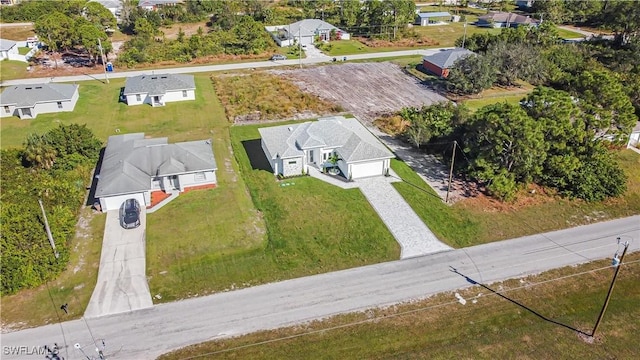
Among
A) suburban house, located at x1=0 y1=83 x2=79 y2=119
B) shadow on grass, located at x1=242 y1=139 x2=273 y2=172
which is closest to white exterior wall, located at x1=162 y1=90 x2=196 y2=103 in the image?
suburban house, located at x1=0 y1=83 x2=79 y2=119

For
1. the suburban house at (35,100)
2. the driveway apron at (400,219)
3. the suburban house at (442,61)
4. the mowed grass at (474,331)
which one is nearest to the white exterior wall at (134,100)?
the suburban house at (35,100)

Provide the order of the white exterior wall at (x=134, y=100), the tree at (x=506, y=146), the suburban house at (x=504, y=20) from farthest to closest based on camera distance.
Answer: the suburban house at (x=504, y=20), the white exterior wall at (x=134, y=100), the tree at (x=506, y=146)

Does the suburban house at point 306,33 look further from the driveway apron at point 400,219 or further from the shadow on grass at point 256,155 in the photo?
the driveway apron at point 400,219

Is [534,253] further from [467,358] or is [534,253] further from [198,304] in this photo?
[198,304]

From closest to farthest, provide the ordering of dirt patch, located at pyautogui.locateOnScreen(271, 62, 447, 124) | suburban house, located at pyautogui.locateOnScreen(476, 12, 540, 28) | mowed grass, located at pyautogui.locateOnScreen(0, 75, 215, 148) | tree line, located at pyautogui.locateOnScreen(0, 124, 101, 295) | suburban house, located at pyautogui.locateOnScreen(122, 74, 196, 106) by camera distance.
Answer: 1. tree line, located at pyautogui.locateOnScreen(0, 124, 101, 295)
2. mowed grass, located at pyautogui.locateOnScreen(0, 75, 215, 148)
3. suburban house, located at pyautogui.locateOnScreen(122, 74, 196, 106)
4. dirt patch, located at pyautogui.locateOnScreen(271, 62, 447, 124)
5. suburban house, located at pyautogui.locateOnScreen(476, 12, 540, 28)

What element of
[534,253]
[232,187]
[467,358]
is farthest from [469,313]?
[232,187]

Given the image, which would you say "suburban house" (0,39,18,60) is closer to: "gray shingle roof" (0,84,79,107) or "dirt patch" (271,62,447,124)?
"gray shingle roof" (0,84,79,107)
